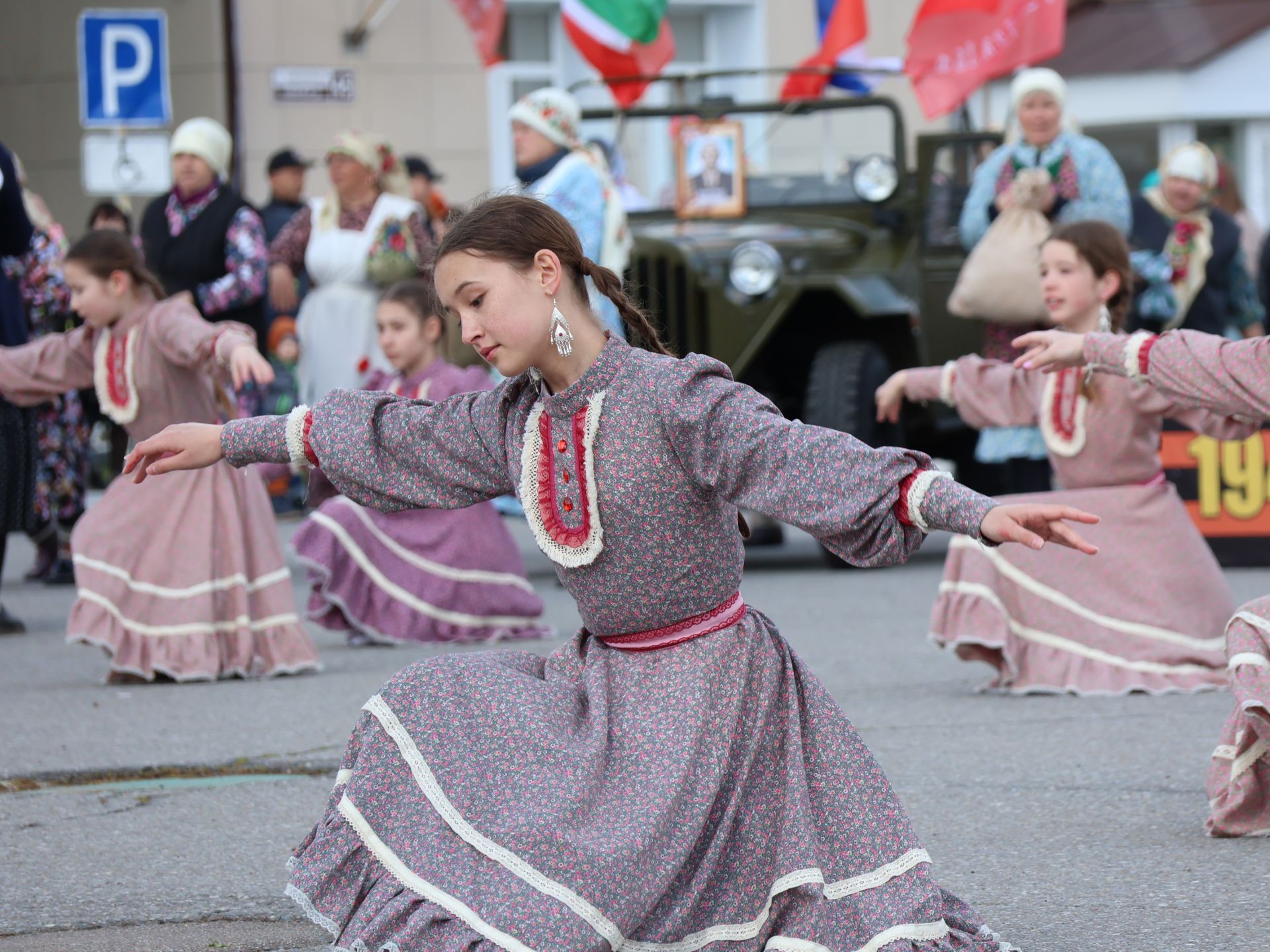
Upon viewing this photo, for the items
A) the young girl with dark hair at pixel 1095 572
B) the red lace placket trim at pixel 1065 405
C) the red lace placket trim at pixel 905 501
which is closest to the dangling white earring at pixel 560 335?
the red lace placket trim at pixel 905 501

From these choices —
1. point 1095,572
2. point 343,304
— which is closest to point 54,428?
point 343,304

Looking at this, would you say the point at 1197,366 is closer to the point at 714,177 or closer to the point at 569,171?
the point at 569,171

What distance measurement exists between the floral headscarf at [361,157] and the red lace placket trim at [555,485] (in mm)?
6025

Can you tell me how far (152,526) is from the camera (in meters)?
6.44

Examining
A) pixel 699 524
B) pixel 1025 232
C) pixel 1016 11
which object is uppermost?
pixel 1016 11

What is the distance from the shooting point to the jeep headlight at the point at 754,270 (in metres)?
9.35

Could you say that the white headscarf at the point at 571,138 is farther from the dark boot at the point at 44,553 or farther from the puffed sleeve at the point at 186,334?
the dark boot at the point at 44,553

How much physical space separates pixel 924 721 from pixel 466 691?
245cm

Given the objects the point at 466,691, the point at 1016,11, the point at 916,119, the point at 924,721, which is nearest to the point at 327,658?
the point at 924,721

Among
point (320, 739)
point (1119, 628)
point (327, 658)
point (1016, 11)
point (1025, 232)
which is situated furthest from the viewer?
point (1016, 11)

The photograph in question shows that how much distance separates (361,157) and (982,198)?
2.67 metres

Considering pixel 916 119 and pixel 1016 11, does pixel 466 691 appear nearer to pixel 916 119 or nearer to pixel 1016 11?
pixel 1016 11

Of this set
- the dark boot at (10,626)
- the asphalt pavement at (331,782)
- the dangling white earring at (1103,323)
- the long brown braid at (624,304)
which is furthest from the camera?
the dark boot at (10,626)

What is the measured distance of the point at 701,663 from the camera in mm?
3252
